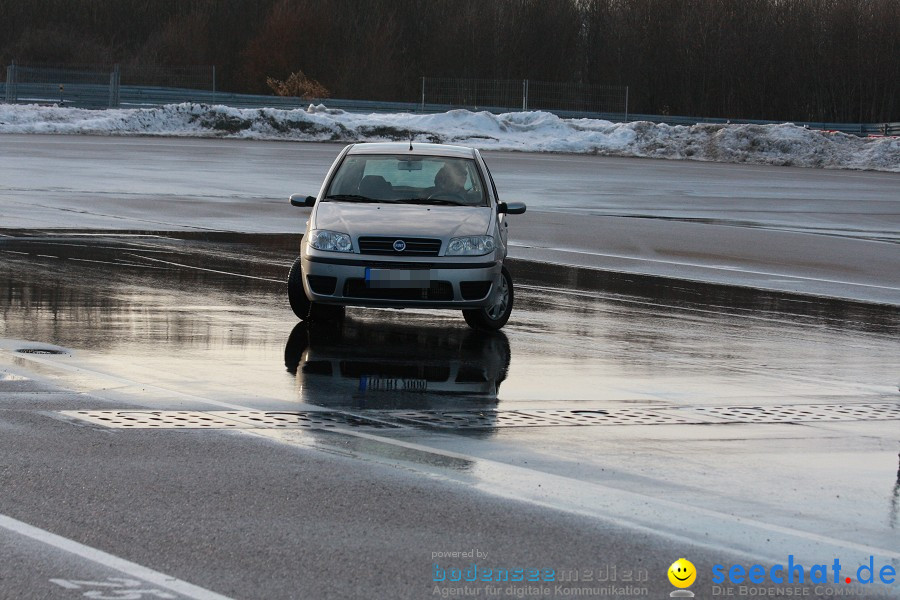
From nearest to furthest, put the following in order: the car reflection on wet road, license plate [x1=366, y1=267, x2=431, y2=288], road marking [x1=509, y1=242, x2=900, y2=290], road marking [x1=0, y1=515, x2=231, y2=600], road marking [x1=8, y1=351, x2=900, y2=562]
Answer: road marking [x1=0, y1=515, x2=231, y2=600] < road marking [x1=8, y1=351, x2=900, y2=562] < the car reflection on wet road < license plate [x1=366, y1=267, x2=431, y2=288] < road marking [x1=509, y1=242, x2=900, y2=290]

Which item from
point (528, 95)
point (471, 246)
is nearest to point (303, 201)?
point (471, 246)

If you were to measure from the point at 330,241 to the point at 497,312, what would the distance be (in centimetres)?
163

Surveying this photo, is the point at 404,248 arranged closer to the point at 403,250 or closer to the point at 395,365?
the point at 403,250

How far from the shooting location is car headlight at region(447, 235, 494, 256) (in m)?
11.5

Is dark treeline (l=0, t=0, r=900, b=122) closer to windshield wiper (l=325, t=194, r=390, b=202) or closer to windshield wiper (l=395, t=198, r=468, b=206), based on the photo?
windshield wiper (l=395, t=198, r=468, b=206)

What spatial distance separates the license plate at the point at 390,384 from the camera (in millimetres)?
9328

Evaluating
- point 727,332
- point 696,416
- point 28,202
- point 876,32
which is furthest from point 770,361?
point 876,32

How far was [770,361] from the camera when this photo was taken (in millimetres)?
10891

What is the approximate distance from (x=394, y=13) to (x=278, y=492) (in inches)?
3299

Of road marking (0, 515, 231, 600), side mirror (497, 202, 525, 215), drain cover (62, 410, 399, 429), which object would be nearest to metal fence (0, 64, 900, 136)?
side mirror (497, 202, 525, 215)

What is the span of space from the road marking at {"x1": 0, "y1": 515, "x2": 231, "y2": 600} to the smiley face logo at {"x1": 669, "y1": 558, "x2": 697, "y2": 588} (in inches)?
67.7

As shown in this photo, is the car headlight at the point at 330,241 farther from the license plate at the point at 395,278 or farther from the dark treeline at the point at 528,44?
the dark treeline at the point at 528,44

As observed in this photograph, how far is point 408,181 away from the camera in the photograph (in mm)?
12820

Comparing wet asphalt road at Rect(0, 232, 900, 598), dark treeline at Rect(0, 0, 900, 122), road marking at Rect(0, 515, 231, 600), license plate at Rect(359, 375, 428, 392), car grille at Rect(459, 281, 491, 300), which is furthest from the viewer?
dark treeline at Rect(0, 0, 900, 122)
